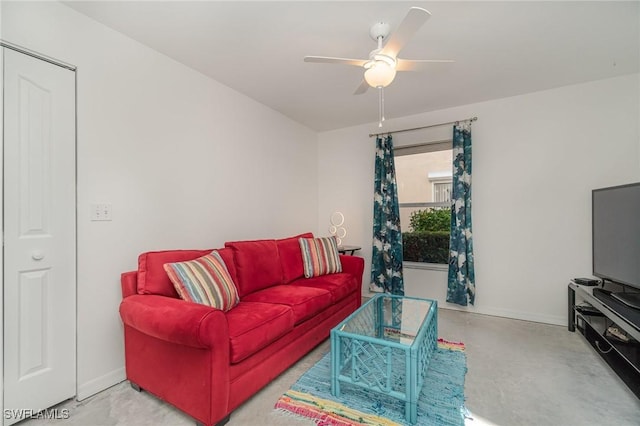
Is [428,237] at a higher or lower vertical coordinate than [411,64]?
lower

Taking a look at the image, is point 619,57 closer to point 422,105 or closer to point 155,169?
point 422,105

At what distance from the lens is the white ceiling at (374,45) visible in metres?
1.90

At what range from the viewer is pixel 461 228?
343 centimetres

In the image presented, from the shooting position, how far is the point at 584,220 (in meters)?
3.00

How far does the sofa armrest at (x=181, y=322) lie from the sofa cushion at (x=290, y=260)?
1307 mm

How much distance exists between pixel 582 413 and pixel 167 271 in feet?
8.40

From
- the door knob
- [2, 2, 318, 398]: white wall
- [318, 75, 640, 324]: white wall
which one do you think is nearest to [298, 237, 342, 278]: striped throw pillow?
[2, 2, 318, 398]: white wall

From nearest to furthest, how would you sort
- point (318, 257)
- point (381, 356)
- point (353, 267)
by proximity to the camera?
point (381, 356)
point (318, 257)
point (353, 267)

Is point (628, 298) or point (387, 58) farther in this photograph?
point (628, 298)

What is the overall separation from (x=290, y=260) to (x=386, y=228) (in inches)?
59.2

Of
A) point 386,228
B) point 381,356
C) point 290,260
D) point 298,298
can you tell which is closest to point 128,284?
point 298,298

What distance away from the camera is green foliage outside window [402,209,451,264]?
3777 millimetres

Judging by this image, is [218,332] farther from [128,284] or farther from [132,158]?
[132,158]

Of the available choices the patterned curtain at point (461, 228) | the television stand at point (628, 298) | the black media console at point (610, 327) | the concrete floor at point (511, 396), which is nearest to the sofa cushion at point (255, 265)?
the concrete floor at point (511, 396)
